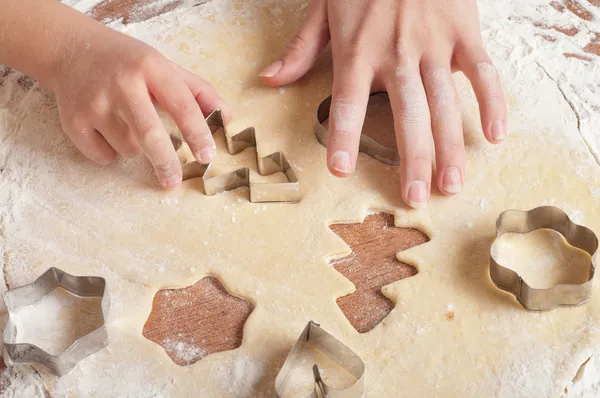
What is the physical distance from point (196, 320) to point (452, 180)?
1.58 feet

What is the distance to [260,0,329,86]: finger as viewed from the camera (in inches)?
53.0

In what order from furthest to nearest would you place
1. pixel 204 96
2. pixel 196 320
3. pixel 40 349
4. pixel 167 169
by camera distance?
pixel 204 96 < pixel 167 169 < pixel 196 320 < pixel 40 349

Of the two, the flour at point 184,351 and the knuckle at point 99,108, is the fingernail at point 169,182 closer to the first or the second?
→ the knuckle at point 99,108

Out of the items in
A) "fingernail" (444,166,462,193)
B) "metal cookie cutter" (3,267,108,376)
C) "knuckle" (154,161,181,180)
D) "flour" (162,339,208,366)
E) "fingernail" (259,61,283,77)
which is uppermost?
"fingernail" (259,61,283,77)

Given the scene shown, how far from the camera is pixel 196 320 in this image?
1053 millimetres

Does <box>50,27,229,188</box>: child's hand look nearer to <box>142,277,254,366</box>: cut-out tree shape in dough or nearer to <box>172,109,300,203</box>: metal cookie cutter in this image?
<box>172,109,300,203</box>: metal cookie cutter

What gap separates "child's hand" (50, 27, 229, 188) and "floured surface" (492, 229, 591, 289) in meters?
0.53

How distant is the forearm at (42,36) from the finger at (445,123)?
63 centimetres

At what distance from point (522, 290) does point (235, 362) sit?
1.42ft

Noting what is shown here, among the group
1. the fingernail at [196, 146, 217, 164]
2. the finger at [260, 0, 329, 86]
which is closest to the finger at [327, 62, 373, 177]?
the finger at [260, 0, 329, 86]

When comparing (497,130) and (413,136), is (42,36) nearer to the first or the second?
(413,136)

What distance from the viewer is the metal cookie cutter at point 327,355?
90cm

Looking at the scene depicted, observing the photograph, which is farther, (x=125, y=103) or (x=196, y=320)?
(x=125, y=103)

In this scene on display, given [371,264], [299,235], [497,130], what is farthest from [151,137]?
[497,130]
